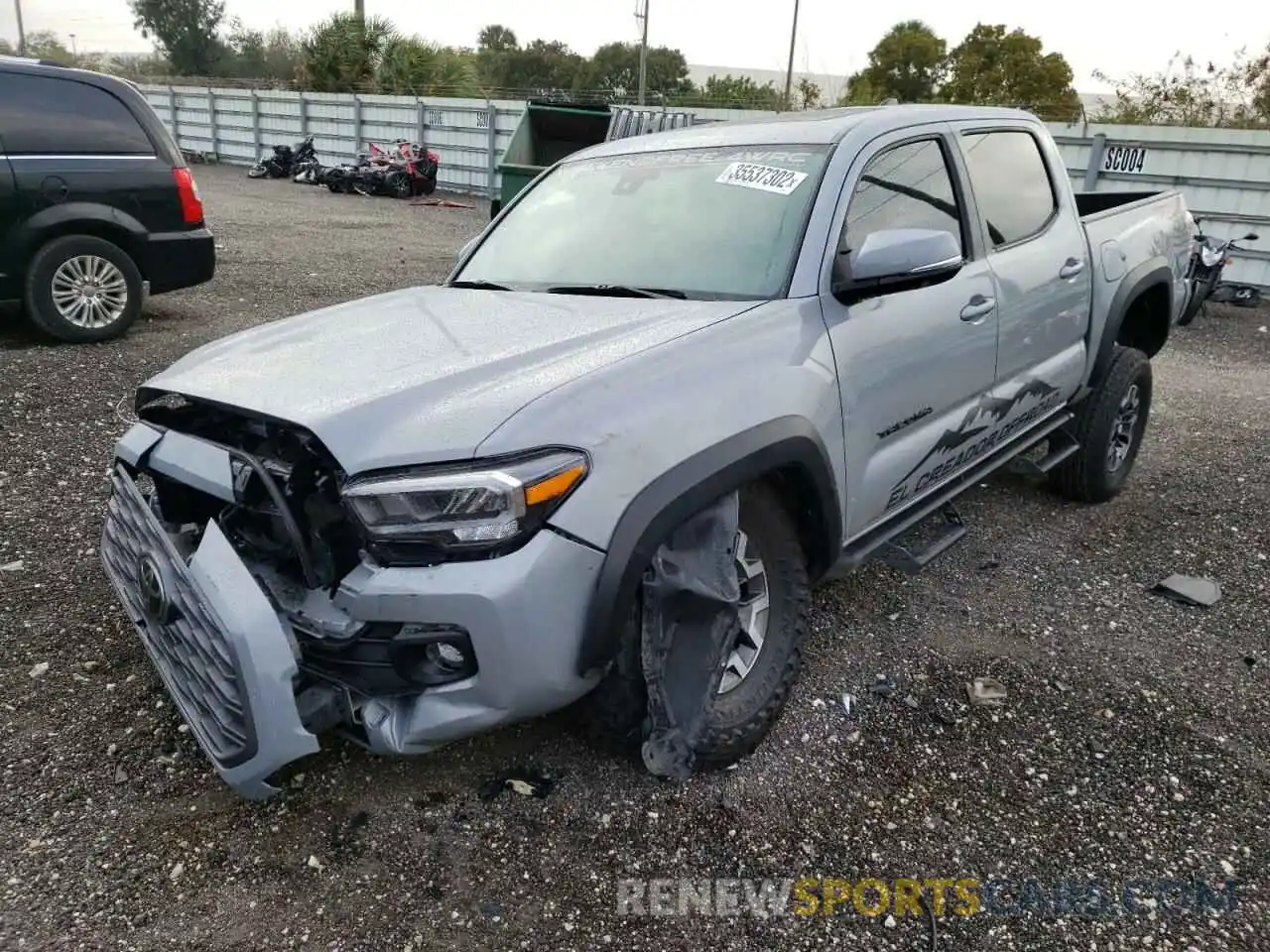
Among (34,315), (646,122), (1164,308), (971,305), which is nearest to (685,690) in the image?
(971,305)

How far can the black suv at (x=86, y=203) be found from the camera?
6.25 metres

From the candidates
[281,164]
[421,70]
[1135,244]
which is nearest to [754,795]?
[1135,244]

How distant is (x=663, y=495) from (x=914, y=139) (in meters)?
1.95

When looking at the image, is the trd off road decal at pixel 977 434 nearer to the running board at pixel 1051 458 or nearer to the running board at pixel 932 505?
the running board at pixel 932 505

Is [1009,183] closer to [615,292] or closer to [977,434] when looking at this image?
[977,434]

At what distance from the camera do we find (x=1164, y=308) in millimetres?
4898

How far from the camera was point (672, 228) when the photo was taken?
10.3 feet

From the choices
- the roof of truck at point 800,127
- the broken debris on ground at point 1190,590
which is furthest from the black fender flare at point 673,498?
the broken debris on ground at point 1190,590

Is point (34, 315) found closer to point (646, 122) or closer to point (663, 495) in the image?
point (663, 495)

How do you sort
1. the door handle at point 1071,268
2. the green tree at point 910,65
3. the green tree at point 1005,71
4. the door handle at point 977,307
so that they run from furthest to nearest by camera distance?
the green tree at point 910,65
the green tree at point 1005,71
the door handle at point 1071,268
the door handle at point 977,307

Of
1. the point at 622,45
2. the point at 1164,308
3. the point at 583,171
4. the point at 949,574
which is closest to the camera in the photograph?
the point at 583,171

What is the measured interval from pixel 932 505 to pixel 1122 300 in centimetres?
173

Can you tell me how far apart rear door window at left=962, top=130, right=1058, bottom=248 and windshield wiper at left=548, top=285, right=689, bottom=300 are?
4.80ft

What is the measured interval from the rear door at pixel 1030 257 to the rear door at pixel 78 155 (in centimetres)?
560
